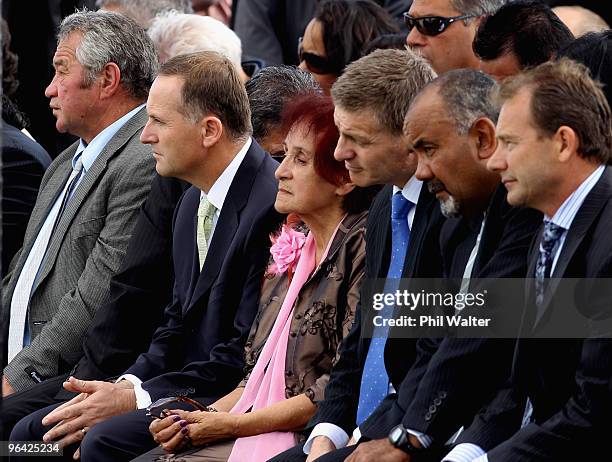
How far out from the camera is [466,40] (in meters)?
5.55

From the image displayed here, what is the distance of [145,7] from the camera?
25.8 feet

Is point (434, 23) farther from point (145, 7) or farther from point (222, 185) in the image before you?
point (145, 7)

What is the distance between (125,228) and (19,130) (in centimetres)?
152

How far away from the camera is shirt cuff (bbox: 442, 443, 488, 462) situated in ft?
11.9

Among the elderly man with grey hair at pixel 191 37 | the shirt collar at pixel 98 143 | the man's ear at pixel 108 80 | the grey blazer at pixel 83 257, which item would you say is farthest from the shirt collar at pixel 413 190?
the elderly man with grey hair at pixel 191 37

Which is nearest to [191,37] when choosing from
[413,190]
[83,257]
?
[83,257]

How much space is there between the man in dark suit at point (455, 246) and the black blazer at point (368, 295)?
0.33ft

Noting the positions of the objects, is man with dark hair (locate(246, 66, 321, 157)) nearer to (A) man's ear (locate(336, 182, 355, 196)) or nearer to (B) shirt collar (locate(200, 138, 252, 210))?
(B) shirt collar (locate(200, 138, 252, 210))

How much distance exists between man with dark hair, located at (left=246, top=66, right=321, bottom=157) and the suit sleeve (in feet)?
1.91

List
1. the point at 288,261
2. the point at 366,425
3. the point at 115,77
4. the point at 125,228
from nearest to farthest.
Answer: the point at 366,425 < the point at 288,261 < the point at 125,228 < the point at 115,77

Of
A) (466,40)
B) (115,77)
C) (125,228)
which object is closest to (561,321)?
(466,40)

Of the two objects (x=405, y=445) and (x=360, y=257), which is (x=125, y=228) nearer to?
(x=360, y=257)

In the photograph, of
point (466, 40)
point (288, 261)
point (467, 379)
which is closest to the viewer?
point (467, 379)

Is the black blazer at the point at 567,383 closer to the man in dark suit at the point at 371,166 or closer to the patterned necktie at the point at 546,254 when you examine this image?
the patterned necktie at the point at 546,254
